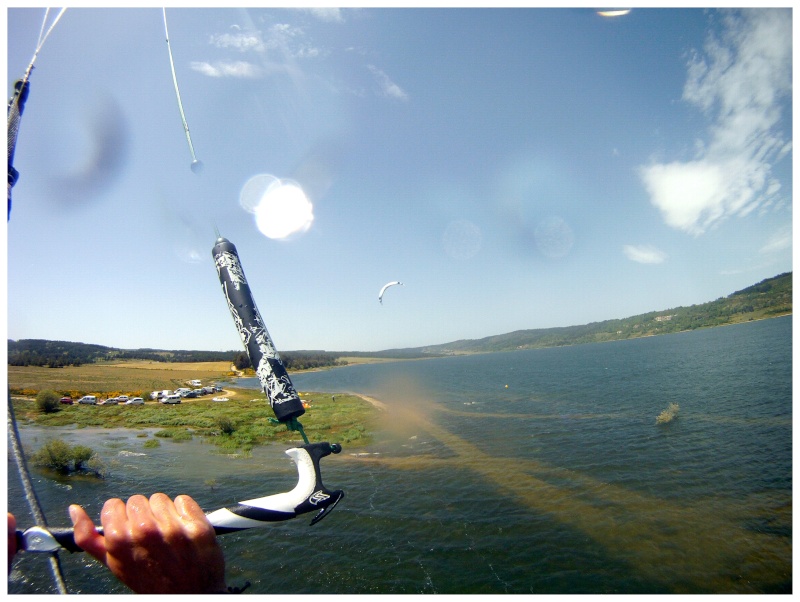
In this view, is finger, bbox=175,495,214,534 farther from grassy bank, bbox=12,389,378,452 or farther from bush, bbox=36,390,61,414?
bush, bbox=36,390,61,414

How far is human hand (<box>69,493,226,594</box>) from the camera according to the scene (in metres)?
2.03

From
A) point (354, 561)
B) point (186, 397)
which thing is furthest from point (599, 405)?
point (186, 397)

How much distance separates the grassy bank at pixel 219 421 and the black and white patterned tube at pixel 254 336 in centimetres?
3041

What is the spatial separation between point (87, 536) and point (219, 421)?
38.8m

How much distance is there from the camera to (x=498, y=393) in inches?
2306

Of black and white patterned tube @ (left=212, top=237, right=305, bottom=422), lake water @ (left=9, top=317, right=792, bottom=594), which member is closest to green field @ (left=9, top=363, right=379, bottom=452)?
lake water @ (left=9, top=317, right=792, bottom=594)

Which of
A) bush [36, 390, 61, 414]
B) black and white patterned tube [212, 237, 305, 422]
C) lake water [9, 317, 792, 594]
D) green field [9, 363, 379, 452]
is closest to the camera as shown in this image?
black and white patterned tube [212, 237, 305, 422]

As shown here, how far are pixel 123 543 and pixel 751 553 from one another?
20.8 m

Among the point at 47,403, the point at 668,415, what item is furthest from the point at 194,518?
the point at 47,403

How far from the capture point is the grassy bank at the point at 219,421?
3272cm

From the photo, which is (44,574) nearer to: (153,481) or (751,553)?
(153,481)

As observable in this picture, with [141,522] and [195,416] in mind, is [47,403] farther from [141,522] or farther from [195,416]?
[141,522]

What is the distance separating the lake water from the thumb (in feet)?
43.5

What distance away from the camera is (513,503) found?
60.6 ft
